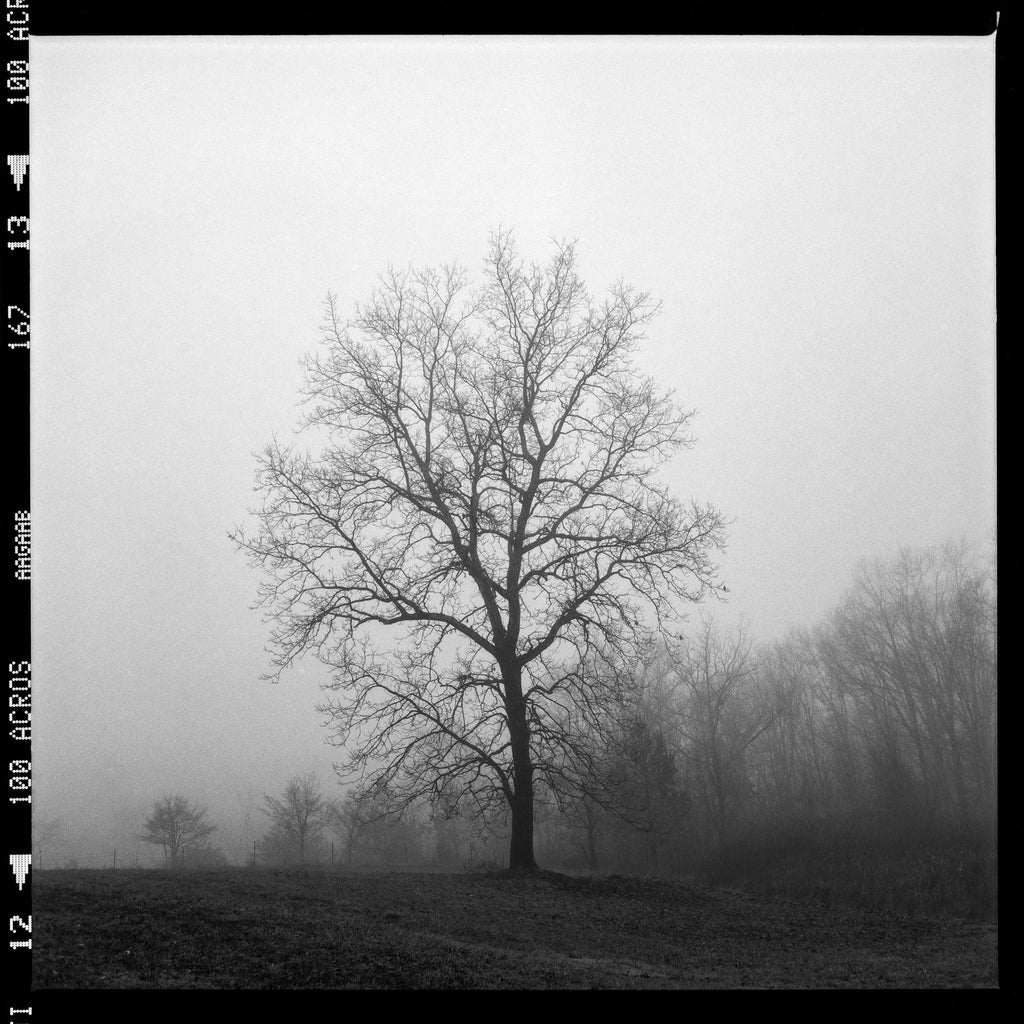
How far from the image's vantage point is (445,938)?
9312 millimetres

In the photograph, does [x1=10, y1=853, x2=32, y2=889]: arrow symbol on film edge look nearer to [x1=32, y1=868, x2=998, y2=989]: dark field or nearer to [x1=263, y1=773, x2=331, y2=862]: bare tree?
[x1=32, y1=868, x2=998, y2=989]: dark field

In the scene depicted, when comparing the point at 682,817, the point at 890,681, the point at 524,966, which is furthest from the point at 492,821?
the point at 890,681

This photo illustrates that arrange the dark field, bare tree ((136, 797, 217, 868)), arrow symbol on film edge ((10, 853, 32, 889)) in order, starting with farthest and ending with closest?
bare tree ((136, 797, 217, 868))
the dark field
arrow symbol on film edge ((10, 853, 32, 889))

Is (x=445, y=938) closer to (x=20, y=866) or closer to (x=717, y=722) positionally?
(x=20, y=866)

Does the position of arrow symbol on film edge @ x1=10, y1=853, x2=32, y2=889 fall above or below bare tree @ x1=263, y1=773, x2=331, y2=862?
above

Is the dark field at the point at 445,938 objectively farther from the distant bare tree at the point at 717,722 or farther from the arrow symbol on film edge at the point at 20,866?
the distant bare tree at the point at 717,722

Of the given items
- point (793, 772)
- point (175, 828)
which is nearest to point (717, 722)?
point (793, 772)

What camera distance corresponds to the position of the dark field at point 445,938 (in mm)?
7215

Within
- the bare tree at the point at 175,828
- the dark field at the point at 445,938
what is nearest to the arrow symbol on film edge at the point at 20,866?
the dark field at the point at 445,938

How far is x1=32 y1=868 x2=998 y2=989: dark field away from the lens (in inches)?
284

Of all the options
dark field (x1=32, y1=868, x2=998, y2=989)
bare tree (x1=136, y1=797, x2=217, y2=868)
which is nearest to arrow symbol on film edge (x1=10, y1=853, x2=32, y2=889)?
dark field (x1=32, y1=868, x2=998, y2=989)

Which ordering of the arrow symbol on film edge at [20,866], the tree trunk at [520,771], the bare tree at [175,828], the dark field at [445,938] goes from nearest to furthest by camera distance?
the arrow symbol on film edge at [20,866]
the dark field at [445,938]
the tree trunk at [520,771]
the bare tree at [175,828]
